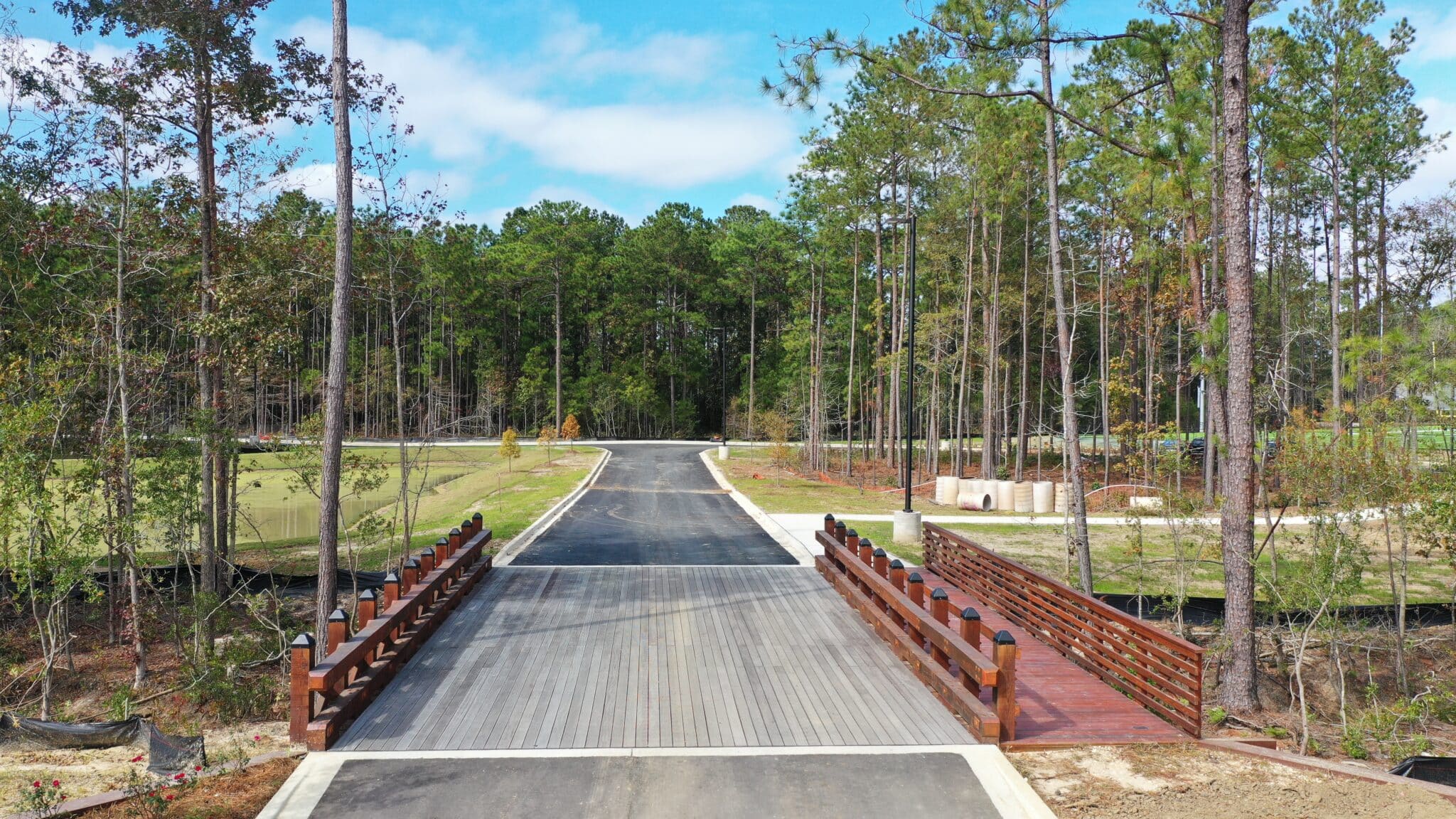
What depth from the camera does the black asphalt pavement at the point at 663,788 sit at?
480cm

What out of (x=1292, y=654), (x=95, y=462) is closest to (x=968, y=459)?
(x=1292, y=654)

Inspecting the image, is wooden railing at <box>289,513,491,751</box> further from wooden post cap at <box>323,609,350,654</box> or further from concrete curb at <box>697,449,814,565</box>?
concrete curb at <box>697,449,814,565</box>

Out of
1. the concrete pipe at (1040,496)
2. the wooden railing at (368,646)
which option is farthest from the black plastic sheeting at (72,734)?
the concrete pipe at (1040,496)

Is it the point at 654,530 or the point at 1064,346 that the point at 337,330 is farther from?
the point at 1064,346

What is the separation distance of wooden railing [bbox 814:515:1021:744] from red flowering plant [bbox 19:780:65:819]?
570cm

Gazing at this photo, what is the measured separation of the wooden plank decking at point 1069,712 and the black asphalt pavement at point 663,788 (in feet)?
2.96

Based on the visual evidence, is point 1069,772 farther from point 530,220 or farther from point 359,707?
point 530,220

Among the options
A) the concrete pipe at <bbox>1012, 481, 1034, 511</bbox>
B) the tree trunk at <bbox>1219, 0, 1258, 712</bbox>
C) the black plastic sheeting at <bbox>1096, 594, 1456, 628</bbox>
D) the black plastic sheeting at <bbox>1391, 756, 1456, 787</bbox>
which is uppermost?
the tree trunk at <bbox>1219, 0, 1258, 712</bbox>

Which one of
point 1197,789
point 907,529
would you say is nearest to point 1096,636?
point 1197,789

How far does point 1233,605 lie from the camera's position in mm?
7770

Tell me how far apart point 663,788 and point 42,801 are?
3.47m

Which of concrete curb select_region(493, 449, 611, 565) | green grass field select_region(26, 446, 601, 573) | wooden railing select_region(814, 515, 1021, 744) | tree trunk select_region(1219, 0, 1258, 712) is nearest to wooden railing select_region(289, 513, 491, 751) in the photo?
green grass field select_region(26, 446, 601, 573)

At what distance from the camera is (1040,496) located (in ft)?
76.7

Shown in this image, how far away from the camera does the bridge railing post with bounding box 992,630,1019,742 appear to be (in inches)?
228
